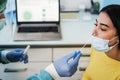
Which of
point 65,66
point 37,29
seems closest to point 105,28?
point 65,66

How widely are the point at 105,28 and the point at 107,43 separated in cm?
9

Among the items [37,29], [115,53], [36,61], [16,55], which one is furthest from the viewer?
[37,29]

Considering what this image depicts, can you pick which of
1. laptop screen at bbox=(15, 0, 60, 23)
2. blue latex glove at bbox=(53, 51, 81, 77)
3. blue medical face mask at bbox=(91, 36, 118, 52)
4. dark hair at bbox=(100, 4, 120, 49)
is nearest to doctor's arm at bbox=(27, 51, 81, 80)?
blue latex glove at bbox=(53, 51, 81, 77)

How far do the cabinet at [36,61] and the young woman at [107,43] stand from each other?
0.43m

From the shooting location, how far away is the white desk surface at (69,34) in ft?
6.51

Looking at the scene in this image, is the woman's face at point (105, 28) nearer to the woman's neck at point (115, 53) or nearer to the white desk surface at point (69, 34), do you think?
the woman's neck at point (115, 53)

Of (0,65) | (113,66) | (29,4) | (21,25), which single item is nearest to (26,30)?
(21,25)

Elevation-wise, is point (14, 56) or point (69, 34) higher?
point (69, 34)

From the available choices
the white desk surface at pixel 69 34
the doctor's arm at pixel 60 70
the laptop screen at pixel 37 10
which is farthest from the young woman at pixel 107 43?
the laptop screen at pixel 37 10

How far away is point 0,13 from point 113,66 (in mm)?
886

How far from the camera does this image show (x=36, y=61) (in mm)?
2062

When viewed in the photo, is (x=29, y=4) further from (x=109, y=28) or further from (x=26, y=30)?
(x=109, y=28)

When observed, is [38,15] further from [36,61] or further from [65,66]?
[65,66]

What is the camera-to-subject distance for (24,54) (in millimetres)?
1822
